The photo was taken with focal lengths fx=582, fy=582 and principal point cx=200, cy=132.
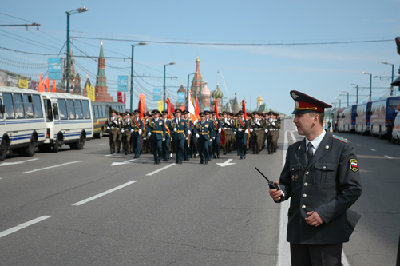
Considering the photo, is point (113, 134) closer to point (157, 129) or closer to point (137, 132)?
point (137, 132)

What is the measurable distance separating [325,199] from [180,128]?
56.9 ft

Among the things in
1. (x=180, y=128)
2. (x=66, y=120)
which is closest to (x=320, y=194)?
(x=180, y=128)

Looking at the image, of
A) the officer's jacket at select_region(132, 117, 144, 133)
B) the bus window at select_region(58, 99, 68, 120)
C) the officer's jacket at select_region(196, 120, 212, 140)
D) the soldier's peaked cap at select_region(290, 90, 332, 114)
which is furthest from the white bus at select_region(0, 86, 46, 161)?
the soldier's peaked cap at select_region(290, 90, 332, 114)

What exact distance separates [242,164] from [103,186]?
8044 millimetres

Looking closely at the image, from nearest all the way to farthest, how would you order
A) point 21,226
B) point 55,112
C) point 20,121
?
1. point 21,226
2. point 20,121
3. point 55,112

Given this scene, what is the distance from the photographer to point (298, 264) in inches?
154

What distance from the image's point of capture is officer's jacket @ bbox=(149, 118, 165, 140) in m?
20.5

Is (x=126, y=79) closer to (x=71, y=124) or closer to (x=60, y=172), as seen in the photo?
(x=71, y=124)

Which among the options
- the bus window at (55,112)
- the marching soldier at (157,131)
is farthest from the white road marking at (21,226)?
the bus window at (55,112)

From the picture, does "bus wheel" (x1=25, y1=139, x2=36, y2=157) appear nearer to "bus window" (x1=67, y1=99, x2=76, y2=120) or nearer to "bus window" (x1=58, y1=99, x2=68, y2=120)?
"bus window" (x1=58, y1=99, x2=68, y2=120)

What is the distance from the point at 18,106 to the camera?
2211 centimetres

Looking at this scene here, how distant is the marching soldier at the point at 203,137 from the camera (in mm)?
20658

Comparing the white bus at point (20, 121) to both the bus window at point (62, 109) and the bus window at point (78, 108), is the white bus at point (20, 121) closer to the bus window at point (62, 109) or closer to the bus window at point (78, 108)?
the bus window at point (62, 109)

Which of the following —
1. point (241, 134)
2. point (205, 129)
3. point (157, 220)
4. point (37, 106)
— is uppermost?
point (37, 106)
